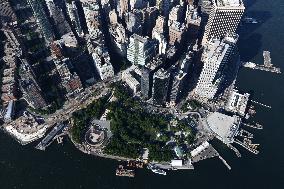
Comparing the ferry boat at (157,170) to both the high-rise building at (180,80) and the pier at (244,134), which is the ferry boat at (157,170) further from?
the pier at (244,134)

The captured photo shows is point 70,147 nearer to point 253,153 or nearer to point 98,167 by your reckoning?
point 98,167

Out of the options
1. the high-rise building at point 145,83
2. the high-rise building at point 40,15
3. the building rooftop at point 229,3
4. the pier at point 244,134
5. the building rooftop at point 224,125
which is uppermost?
the building rooftop at point 229,3

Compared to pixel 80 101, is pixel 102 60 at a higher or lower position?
higher

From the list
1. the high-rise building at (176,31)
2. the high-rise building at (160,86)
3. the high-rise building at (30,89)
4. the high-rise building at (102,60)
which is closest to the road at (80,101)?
the high-rise building at (102,60)

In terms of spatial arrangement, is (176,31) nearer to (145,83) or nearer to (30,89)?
(145,83)

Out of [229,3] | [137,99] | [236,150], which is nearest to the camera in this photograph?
[236,150]

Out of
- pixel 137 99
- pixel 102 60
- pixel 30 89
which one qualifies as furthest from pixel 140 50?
pixel 30 89
